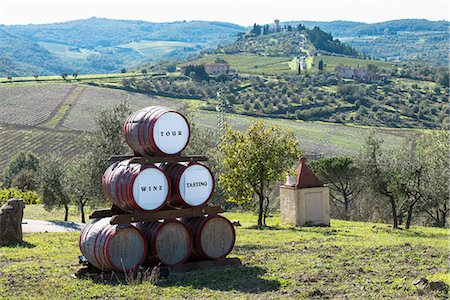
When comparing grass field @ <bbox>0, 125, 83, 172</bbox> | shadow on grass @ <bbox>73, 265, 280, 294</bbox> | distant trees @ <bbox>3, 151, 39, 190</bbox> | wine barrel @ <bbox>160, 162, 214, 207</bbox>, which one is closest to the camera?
shadow on grass @ <bbox>73, 265, 280, 294</bbox>

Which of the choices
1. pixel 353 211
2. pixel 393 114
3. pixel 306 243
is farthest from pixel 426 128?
pixel 306 243

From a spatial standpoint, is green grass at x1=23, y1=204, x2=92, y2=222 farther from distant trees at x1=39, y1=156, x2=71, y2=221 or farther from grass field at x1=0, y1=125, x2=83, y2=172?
grass field at x1=0, y1=125, x2=83, y2=172

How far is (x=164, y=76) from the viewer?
18300 centimetres

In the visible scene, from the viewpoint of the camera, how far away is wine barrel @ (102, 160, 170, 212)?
15.5 m

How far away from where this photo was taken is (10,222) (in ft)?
71.3

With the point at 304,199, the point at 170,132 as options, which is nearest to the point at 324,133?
the point at 304,199

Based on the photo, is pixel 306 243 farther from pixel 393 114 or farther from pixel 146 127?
pixel 393 114

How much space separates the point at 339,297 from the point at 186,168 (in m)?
4.98

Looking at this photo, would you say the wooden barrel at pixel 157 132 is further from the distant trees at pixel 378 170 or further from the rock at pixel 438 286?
the distant trees at pixel 378 170

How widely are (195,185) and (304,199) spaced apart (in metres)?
16.3

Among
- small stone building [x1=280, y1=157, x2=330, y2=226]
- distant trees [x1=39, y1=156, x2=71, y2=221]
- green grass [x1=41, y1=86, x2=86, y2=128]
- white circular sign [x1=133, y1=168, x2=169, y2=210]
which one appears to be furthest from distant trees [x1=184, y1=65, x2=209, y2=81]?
white circular sign [x1=133, y1=168, x2=169, y2=210]

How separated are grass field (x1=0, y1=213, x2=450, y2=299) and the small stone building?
40.8ft

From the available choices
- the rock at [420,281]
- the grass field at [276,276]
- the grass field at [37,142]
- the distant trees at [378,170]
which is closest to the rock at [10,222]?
the grass field at [276,276]

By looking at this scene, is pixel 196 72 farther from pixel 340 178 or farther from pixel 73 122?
pixel 340 178
